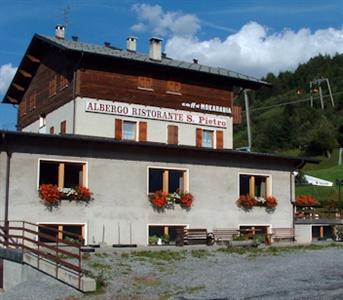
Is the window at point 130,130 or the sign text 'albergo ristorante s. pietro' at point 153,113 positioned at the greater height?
the sign text 'albergo ristorante s. pietro' at point 153,113

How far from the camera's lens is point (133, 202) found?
2475 centimetres

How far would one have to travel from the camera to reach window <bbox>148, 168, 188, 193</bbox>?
83.9 ft

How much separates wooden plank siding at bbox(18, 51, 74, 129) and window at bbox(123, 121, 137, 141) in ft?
9.27

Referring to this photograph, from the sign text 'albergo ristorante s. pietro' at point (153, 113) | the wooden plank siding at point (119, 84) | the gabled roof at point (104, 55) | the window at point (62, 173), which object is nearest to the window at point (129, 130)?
the sign text 'albergo ristorante s. pietro' at point (153, 113)

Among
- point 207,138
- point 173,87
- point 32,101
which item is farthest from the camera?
point 32,101

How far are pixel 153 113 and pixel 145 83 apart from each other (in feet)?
5.01

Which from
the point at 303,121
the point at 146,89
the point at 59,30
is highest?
the point at 303,121

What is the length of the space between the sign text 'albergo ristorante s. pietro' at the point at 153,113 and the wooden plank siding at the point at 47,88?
54.6 inches

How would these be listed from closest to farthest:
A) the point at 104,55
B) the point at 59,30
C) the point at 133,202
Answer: the point at 133,202, the point at 104,55, the point at 59,30

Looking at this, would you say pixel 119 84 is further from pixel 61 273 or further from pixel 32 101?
pixel 61 273

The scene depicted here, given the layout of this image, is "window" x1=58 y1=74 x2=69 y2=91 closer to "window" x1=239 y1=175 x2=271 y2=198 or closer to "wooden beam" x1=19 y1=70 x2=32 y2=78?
"wooden beam" x1=19 y1=70 x2=32 y2=78

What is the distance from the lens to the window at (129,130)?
30812 millimetres

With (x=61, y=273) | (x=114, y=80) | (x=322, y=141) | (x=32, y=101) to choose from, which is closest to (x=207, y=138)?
(x=114, y=80)

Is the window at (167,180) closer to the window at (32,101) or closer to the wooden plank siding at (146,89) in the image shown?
the wooden plank siding at (146,89)
